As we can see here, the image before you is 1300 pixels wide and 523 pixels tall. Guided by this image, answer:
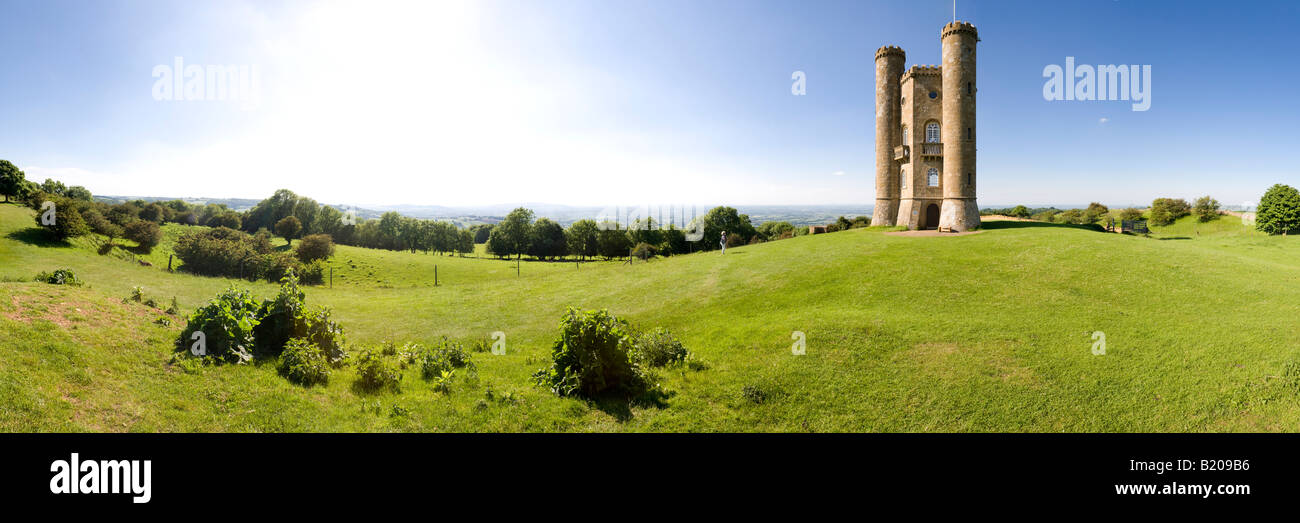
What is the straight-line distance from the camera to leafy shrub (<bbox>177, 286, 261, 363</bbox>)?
430 inches

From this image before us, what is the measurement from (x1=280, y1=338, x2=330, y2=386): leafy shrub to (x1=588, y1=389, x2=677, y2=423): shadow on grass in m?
6.46

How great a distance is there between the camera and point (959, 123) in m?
36.8

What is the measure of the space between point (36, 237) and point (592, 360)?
67487mm

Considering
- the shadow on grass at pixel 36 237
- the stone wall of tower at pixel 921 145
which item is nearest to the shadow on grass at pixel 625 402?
the stone wall of tower at pixel 921 145

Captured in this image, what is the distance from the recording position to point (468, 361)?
12930mm

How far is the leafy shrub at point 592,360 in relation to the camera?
10.0 metres

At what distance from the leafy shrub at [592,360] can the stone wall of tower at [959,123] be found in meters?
36.8

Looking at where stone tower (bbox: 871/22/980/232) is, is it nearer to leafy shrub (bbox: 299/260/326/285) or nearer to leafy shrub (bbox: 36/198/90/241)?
leafy shrub (bbox: 299/260/326/285)
